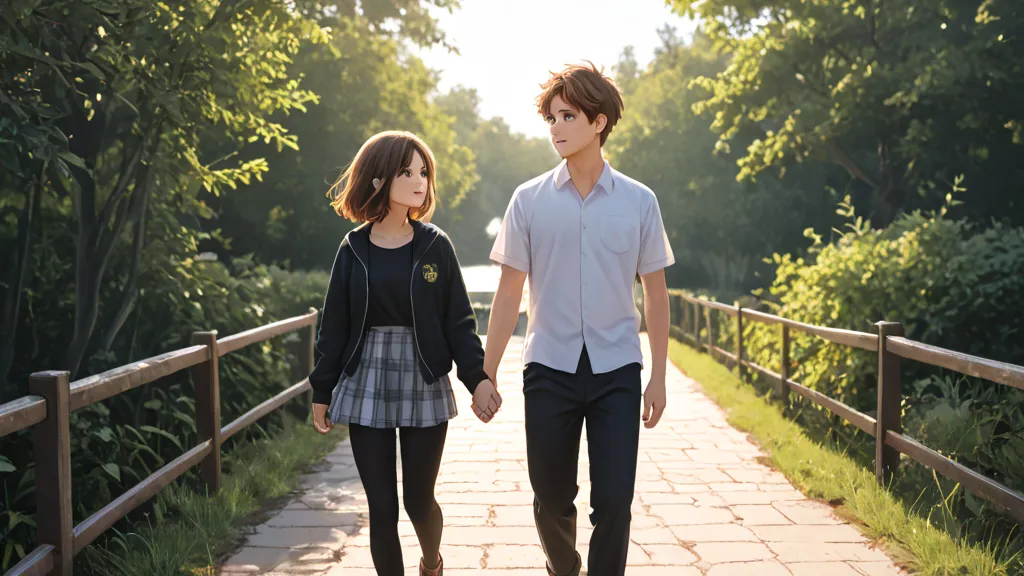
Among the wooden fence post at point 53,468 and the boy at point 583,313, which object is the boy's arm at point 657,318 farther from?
the wooden fence post at point 53,468

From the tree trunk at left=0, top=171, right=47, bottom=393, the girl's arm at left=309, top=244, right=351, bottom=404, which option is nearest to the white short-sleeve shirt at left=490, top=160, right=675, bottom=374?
the girl's arm at left=309, top=244, right=351, bottom=404

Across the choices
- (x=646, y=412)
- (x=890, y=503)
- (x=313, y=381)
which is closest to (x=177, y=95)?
(x=313, y=381)

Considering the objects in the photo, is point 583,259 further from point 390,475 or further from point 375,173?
point 390,475

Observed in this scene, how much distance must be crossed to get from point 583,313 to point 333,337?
3.20 feet

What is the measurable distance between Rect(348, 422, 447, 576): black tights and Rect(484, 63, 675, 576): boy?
16.4 inches

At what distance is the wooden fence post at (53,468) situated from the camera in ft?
12.9

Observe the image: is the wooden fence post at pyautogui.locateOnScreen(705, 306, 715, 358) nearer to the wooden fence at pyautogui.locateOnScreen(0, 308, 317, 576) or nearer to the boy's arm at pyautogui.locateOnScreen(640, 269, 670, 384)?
the wooden fence at pyautogui.locateOnScreen(0, 308, 317, 576)

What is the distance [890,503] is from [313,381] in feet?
11.7

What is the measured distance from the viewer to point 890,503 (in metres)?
5.71

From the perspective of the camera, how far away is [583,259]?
12.1 ft

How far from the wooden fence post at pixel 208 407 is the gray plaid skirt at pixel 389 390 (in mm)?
2588

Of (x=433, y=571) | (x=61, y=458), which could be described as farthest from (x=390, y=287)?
(x=61, y=458)

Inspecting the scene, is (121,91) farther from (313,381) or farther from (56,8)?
(313,381)

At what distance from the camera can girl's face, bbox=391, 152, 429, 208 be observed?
12.6 feet
